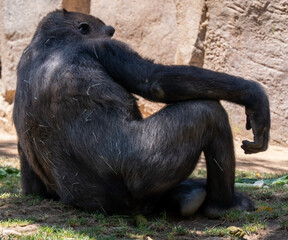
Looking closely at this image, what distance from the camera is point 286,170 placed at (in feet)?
25.1

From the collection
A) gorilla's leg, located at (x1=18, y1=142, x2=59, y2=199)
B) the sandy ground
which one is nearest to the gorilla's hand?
gorilla's leg, located at (x1=18, y1=142, x2=59, y2=199)

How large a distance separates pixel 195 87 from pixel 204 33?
6.24 meters

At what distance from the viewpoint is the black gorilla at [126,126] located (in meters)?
3.86

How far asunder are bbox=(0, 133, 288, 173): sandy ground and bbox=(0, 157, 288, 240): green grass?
298 cm

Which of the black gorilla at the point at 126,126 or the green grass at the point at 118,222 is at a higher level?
the black gorilla at the point at 126,126

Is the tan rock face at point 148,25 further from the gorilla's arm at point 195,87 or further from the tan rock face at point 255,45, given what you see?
the gorilla's arm at point 195,87

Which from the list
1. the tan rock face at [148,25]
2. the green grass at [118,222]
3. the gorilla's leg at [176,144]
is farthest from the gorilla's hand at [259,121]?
the tan rock face at [148,25]

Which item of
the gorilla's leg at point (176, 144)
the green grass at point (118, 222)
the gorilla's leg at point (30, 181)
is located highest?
the gorilla's leg at point (176, 144)

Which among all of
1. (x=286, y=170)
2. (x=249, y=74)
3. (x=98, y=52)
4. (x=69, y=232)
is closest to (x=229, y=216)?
(x=69, y=232)

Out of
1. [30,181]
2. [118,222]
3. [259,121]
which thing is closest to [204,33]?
[30,181]

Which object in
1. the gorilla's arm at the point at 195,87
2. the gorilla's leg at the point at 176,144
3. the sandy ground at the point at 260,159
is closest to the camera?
the gorilla's leg at the point at 176,144

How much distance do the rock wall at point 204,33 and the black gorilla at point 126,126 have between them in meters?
5.68

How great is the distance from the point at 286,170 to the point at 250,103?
4.00 m

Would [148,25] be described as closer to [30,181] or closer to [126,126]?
[30,181]
